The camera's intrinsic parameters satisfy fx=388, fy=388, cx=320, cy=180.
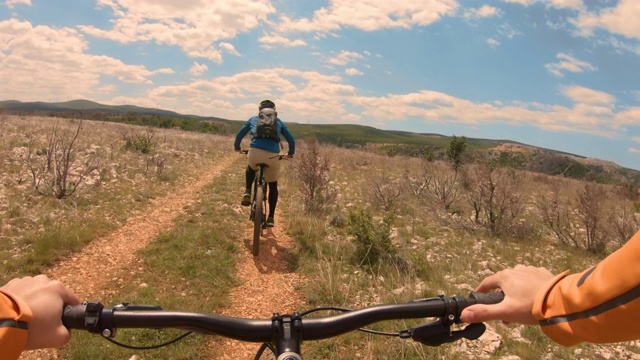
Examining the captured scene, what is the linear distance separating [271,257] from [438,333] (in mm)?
5331

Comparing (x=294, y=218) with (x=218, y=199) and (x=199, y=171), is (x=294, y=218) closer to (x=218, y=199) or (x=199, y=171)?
(x=218, y=199)

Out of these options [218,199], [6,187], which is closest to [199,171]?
[218,199]

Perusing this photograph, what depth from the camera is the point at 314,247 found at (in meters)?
7.05

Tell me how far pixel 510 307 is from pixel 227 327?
1090 mm

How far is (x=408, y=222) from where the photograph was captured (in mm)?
9758

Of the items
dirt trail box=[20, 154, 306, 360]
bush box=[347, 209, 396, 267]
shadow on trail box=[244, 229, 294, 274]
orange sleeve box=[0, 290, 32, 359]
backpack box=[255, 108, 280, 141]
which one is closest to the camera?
orange sleeve box=[0, 290, 32, 359]

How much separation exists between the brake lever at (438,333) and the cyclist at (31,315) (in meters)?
1.34

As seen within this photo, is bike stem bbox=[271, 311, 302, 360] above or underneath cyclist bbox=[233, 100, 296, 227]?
underneath

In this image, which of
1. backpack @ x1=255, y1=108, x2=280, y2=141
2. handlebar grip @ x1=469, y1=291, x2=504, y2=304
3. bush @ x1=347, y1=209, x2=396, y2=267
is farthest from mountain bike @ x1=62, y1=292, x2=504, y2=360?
backpack @ x1=255, y1=108, x2=280, y2=141

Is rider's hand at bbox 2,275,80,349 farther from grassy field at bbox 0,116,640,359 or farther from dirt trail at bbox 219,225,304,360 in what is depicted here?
dirt trail at bbox 219,225,304,360

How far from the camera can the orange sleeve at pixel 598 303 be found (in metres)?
1.06

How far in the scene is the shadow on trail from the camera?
6.30 m

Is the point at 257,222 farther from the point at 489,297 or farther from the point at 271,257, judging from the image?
the point at 489,297

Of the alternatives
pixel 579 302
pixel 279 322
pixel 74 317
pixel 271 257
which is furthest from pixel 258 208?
pixel 579 302
